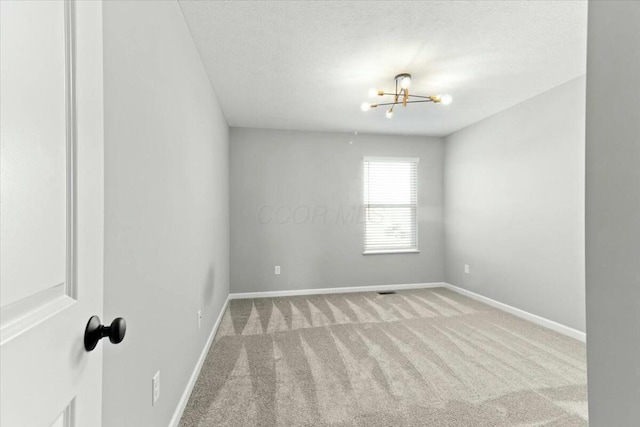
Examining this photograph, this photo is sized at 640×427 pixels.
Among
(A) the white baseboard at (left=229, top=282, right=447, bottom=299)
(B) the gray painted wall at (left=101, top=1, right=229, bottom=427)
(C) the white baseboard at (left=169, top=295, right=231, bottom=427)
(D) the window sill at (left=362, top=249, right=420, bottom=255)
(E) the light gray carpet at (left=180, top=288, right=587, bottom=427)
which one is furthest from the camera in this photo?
(D) the window sill at (left=362, top=249, right=420, bottom=255)

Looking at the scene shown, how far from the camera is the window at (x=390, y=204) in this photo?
181 inches

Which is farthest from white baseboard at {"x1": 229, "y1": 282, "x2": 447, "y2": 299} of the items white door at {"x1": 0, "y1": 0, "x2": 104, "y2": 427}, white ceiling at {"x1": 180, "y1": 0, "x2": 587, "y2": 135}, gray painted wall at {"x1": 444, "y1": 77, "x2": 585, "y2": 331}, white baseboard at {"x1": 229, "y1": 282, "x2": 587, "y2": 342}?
white door at {"x1": 0, "y1": 0, "x2": 104, "y2": 427}

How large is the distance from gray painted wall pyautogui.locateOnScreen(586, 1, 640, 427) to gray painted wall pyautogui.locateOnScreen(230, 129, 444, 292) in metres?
3.81

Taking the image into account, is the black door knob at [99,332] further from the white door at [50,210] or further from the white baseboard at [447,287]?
the white baseboard at [447,287]

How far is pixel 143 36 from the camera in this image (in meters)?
1.23

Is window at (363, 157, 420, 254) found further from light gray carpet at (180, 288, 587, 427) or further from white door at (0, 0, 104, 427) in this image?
white door at (0, 0, 104, 427)

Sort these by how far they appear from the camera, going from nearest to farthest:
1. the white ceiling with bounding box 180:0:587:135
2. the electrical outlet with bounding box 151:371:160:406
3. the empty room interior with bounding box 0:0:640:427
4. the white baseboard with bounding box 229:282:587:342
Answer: the empty room interior with bounding box 0:0:640:427 → the electrical outlet with bounding box 151:371:160:406 → the white ceiling with bounding box 180:0:587:135 → the white baseboard with bounding box 229:282:587:342

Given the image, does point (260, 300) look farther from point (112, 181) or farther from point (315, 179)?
point (112, 181)

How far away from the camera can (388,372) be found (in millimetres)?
2172

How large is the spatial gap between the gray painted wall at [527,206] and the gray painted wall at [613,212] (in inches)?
110

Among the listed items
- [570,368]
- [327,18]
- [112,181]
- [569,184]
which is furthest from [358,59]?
[570,368]

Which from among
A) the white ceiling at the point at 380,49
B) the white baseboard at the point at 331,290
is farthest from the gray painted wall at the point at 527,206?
the white baseboard at the point at 331,290

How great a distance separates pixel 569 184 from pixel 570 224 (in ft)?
1.32

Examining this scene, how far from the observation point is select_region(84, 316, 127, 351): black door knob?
0.59 meters
